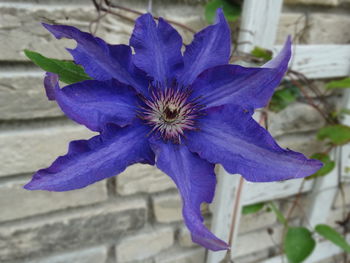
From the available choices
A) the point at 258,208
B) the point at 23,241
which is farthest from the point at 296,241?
the point at 23,241

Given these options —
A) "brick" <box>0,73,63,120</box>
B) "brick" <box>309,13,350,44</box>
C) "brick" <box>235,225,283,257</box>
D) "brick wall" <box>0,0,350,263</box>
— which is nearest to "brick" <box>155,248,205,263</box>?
"brick wall" <box>0,0,350,263</box>

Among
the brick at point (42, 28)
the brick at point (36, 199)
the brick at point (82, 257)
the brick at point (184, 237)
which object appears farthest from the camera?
the brick at point (184, 237)

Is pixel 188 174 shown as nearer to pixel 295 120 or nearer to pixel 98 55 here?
pixel 98 55

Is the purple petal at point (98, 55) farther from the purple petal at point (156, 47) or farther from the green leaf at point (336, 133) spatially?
the green leaf at point (336, 133)

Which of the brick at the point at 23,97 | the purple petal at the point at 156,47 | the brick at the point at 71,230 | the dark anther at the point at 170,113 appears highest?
the brick at the point at 23,97

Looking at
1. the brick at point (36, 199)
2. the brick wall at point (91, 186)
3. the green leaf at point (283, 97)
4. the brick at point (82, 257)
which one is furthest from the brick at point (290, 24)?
the brick at point (82, 257)

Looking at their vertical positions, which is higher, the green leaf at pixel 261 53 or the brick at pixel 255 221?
the green leaf at pixel 261 53

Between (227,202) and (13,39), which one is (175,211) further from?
(13,39)

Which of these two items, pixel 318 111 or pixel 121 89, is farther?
pixel 318 111
